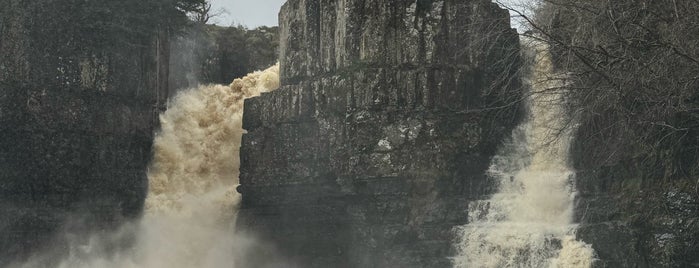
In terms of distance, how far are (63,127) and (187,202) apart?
16.1 ft

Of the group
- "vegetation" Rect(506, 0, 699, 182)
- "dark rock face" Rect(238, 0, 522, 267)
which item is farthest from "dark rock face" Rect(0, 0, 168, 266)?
"vegetation" Rect(506, 0, 699, 182)

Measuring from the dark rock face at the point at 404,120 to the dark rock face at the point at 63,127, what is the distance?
5962 millimetres

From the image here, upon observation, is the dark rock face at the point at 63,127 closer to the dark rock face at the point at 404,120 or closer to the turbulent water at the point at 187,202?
the turbulent water at the point at 187,202

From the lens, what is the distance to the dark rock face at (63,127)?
28281 millimetres

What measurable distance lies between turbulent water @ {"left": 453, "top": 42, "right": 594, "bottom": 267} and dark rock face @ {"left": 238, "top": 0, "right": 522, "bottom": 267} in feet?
1.93

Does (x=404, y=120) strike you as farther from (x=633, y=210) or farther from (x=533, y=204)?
(x=633, y=210)

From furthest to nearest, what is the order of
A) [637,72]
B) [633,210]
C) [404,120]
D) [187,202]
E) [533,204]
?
[187,202]
[404,120]
[533,204]
[633,210]
[637,72]

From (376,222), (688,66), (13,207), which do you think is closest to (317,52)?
(376,222)

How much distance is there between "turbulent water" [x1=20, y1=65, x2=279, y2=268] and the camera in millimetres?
30266

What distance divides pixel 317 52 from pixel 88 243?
925 cm

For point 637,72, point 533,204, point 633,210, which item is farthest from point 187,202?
point 637,72

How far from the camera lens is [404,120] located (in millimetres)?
27219

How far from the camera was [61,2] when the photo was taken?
29.5m

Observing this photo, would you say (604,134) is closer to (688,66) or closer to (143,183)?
(688,66)
